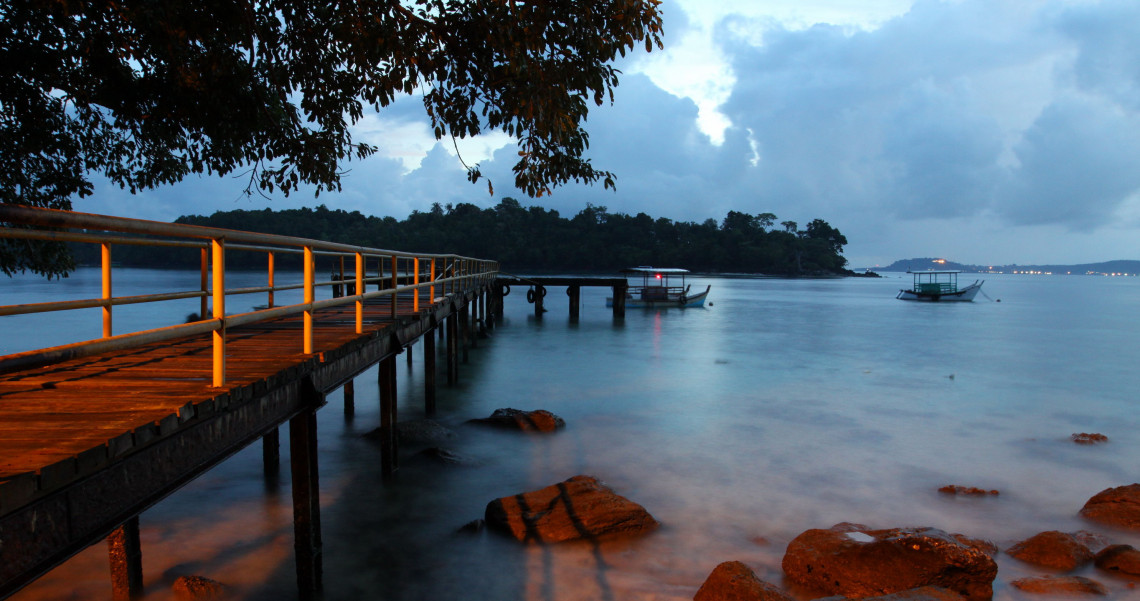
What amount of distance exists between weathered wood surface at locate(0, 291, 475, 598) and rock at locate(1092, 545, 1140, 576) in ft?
24.4

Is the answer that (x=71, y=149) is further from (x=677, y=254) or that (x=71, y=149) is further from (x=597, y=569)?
(x=677, y=254)

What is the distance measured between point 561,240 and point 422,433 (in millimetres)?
128973

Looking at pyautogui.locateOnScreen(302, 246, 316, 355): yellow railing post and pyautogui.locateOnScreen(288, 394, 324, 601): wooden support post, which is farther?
pyautogui.locateOnScreen(288, 394, 324, 601): wooden support post

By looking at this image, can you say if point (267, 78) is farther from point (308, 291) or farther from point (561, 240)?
point (561, 240)

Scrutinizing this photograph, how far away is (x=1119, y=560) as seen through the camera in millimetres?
6906

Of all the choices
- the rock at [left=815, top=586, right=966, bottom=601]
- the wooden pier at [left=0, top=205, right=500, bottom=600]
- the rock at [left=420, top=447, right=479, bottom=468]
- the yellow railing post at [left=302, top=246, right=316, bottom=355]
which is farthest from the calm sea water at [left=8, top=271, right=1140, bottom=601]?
the yellow railing post at [left=302, top=246, right=316, bottom=355]

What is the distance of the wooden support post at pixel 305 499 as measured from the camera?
5.65 metres

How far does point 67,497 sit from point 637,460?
8.92m

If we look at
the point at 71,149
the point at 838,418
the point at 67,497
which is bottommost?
the point at 838,418

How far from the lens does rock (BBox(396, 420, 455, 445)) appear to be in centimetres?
1102

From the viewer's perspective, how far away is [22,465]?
2.61 metres

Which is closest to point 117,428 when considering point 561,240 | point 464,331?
point 464,331

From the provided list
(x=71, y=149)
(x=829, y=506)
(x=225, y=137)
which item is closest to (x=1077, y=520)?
(x=829, y=506)

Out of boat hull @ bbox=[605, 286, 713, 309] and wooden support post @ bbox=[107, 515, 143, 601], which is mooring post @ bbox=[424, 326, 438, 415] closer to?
wooden support post @ bbox=[107, 515, 143, 601]
